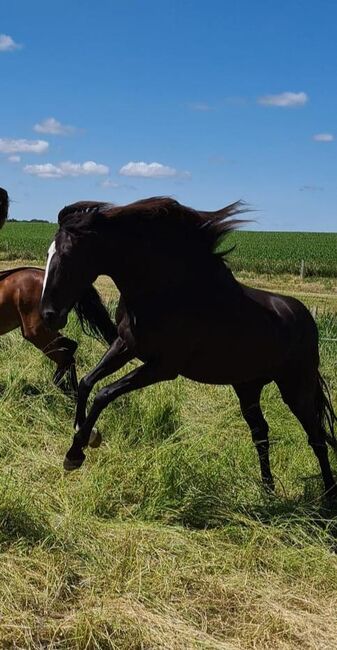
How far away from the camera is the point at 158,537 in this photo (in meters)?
3.86

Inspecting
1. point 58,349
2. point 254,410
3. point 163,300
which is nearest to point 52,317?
point 163,300

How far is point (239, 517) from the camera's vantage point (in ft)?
13.8

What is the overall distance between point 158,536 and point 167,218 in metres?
1.94

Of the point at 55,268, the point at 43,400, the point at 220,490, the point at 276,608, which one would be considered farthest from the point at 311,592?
the point at 43,400

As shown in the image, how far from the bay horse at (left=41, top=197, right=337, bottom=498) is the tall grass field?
374 millimetres

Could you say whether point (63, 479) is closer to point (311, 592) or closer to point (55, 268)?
point (55, 268)

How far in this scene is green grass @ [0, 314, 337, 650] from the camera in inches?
119

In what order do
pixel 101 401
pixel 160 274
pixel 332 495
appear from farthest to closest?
pixel 332 495, pixel 160 274, pixel 101 401

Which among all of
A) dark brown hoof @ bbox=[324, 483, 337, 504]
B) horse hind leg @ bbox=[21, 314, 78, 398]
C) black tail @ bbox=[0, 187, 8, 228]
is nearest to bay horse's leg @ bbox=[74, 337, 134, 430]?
dark brown hoof @ bbox=[324, 483, 337, 504]

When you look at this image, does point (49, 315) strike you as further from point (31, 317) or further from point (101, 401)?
point (31, 317)

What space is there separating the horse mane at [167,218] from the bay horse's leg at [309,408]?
1200mm

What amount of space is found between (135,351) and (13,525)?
1.28m

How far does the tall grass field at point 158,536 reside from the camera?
3.03 metres

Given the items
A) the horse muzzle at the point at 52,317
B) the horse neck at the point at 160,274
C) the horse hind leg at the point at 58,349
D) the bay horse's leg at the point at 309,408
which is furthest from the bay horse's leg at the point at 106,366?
the horse hind leg at the point at 58,349
